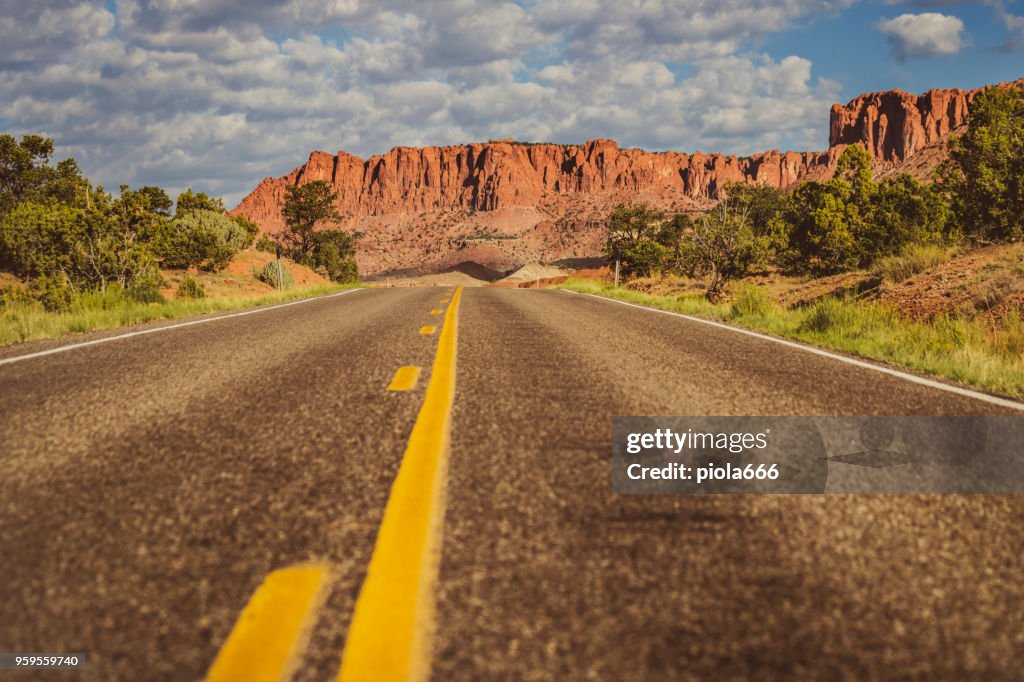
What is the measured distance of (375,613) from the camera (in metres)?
1.55

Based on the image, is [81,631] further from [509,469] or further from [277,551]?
[509,469]

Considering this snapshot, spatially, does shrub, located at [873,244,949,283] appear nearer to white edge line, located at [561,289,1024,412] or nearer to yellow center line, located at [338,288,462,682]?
white edge line, located at [561,289,1024,412]

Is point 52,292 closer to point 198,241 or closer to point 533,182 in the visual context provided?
point 198,241

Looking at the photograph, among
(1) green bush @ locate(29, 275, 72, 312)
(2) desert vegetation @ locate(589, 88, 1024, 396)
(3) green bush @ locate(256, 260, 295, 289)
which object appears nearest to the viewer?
(2) desert vegetation @ locate(589, 88, 1024, 396)

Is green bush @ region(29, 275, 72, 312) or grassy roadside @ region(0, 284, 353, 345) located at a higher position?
green bush @ region(29, 275, 72, 312)

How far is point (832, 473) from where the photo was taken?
2.74 m

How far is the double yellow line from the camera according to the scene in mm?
1366

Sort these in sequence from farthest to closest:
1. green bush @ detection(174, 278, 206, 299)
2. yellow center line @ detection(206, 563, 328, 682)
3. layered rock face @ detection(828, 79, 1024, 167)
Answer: layered rock face @ detection(828, 79, 1024, 167), green bush @ detection(174, 278, 206, 299), yellow center line @ detection(206, 563, 328, 682)

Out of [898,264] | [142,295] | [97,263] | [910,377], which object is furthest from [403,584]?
[97,263]

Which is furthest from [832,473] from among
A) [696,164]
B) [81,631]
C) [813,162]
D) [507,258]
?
[813,162]

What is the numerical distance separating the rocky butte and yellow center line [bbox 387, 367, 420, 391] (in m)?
114

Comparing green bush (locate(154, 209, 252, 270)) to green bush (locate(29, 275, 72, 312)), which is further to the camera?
green bush (locate(154, 209, 252, 270))

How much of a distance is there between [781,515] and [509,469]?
1.12m

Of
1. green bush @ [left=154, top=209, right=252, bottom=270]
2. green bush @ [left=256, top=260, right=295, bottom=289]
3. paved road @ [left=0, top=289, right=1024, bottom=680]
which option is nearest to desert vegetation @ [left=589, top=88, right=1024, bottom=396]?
paved road @ [left=0, top=289, right=1024, bottom=680]
